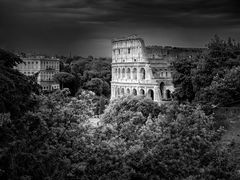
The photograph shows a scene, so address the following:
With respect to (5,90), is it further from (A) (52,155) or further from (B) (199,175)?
(B) (199,175)

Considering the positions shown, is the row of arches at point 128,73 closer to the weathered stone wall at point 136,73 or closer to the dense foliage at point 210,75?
the weathered stone wall at point 136,73

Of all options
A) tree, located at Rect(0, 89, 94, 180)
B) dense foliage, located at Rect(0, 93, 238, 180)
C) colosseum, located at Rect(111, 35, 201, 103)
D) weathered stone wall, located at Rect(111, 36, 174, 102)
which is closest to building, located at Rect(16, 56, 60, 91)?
weathered stone wall, located at Rect(111, 36, 174, 102)

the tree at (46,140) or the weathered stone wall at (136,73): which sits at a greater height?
the weathered stone wall at (136,73)

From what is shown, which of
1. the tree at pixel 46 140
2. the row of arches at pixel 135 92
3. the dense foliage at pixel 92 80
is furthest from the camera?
the dense foliage at pixel 92 80

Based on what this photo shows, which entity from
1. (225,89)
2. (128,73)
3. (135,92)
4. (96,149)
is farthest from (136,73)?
(96,149)

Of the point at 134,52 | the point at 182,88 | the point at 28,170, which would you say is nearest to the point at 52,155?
the point at 28,170

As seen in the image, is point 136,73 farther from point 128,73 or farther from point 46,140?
point 46,140

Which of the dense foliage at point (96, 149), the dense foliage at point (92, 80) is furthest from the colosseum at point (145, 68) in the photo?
the dense foliage at point (96, 149)
